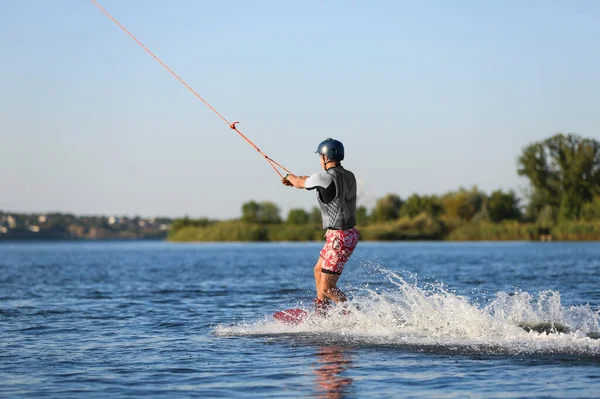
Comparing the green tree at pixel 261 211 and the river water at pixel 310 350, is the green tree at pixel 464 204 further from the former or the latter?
the river water at pixel 310 350

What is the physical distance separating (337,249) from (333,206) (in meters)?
0.50

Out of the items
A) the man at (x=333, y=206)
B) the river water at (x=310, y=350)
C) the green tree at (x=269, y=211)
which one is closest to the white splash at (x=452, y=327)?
the river water at (x=310, y=350)

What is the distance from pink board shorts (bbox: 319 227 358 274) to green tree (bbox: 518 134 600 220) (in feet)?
222

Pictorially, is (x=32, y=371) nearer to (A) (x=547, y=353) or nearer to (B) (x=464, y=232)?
(A) (x=547, y=353)

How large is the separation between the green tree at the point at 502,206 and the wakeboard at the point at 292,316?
2874 inches

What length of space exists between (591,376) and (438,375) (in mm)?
1269

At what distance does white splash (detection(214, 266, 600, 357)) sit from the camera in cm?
927

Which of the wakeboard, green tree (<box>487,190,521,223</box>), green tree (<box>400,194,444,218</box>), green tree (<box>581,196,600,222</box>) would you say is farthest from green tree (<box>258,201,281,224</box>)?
the wakeboard

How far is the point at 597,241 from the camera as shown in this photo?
2291 inches

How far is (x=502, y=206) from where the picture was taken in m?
82.9

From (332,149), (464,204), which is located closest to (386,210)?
(464,204)

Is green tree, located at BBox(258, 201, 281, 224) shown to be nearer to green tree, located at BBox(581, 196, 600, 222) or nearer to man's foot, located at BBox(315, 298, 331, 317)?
green tree, located at BBox(581, 196, 600, 222)

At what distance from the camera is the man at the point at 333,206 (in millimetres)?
10289

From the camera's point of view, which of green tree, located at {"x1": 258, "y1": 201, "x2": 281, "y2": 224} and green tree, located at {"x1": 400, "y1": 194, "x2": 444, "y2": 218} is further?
green tree, located at {"x1": 258, "y1": 201, "x2": 281, "y2": 224}
